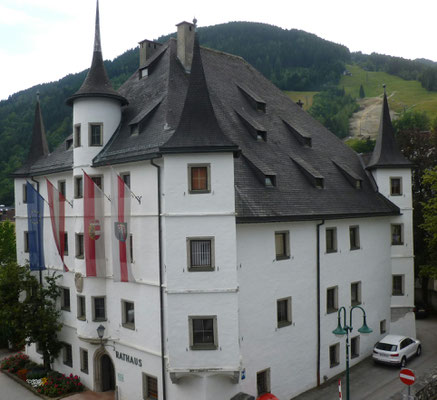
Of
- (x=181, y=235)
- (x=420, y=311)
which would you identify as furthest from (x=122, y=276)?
(x=420, y=311)

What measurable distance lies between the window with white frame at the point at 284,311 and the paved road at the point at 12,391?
1388cm

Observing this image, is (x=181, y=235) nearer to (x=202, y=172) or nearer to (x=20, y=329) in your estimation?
(x=202, y=172)

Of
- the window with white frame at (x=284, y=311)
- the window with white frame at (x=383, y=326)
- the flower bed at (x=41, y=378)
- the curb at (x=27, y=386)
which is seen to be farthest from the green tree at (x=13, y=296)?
the window with white frame at (x=383, y=326)

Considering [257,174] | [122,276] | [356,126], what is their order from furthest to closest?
[356,126]
[257,174]
[122,276]

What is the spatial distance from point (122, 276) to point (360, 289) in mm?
14548

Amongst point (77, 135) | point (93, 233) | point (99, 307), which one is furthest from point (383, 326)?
point (77, 135)

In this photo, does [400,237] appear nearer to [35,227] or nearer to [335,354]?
[335,354]

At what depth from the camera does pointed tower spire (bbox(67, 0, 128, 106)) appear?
74.1ft

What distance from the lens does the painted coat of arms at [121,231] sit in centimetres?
2019

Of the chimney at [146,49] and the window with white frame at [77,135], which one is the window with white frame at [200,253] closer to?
the window with white frame at [77,135]

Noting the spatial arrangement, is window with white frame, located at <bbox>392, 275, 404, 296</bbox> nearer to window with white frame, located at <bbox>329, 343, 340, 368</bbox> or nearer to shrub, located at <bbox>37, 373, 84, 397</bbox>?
window with white frame, located at <bbox>329, 343, 340, 368</bbox>

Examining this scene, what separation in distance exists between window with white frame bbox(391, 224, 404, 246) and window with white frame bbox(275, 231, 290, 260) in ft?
36.2

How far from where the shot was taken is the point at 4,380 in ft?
87.4

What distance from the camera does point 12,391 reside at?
81.6ft
